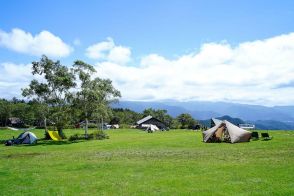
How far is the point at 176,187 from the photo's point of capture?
17234 mm

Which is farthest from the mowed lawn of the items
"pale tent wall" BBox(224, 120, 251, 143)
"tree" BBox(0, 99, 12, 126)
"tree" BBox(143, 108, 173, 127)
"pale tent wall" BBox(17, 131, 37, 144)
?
"tree" BBox(143, 108, 173, 127)

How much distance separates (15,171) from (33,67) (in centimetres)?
4646

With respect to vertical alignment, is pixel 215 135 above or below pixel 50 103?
below

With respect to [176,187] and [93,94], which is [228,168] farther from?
[93,94]

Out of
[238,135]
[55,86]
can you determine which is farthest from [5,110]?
[238,135]

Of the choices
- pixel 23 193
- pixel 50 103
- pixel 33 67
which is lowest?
pixel 23 193

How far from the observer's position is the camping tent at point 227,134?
1834 inches

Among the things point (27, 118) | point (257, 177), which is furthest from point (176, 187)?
point (27, 118)

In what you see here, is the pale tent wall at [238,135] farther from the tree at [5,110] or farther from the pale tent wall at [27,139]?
the tree at [5,110]

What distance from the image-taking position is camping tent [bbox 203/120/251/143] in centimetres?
4659

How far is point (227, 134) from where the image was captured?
4841 centimetres

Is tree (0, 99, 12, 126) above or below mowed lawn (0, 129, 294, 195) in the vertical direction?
above

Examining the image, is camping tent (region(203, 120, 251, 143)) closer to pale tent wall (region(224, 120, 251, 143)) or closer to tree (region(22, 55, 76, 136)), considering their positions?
pale tent wall (region(224, 120, 251, 143))

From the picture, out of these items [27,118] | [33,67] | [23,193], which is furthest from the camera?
[27,118]
